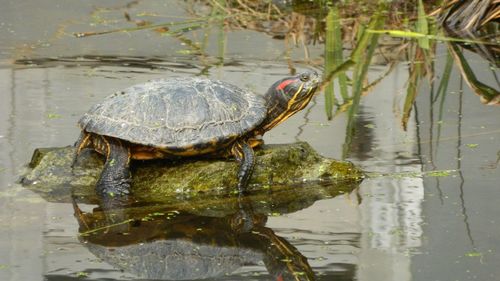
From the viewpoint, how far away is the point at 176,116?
17.1 ft

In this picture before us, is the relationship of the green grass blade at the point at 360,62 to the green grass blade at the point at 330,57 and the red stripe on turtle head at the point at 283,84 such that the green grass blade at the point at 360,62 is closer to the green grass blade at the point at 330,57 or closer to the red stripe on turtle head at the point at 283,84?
the green grass blade at the point at 330,57

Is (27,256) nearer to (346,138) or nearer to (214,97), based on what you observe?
(214,97)

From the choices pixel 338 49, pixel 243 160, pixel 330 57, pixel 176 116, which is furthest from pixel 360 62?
pixel 176 116

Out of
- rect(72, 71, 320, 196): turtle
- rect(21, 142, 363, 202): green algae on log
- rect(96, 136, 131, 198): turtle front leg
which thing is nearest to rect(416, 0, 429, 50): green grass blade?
rect(21, 142, 363, 202): green algae on log

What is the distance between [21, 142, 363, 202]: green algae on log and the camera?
523cm

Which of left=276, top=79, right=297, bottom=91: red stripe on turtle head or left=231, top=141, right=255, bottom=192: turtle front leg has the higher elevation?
left=276, top=79, right=297, bottom=91: red stripe on turtle head

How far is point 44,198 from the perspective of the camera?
5094 millimetres

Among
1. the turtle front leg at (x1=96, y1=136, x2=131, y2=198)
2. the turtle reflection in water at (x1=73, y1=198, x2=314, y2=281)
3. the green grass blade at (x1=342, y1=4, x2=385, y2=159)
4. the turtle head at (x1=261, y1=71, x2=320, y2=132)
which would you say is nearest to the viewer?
the turtle reflection in water at (x1=73, y1=198, x2=314, y2=281)

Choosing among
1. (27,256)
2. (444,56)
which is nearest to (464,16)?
(444,56)

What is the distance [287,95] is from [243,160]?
0.44m

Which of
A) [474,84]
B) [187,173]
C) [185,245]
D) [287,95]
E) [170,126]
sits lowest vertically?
[185,245]

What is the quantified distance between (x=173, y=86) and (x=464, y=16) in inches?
202

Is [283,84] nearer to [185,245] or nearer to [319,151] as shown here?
[319,151]

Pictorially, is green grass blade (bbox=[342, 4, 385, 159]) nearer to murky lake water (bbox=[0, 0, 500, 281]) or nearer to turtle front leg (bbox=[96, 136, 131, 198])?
murky lake water (bbox=[0, 0, 500, 281])
